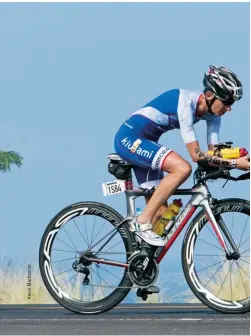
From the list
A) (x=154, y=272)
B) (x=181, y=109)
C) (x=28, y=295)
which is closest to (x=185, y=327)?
(x=154, y=272)

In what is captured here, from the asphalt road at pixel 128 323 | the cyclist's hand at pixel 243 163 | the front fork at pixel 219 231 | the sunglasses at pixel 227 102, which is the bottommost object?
the asphalt road at pixel 128 323

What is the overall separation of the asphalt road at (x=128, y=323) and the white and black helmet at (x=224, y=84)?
1.87m

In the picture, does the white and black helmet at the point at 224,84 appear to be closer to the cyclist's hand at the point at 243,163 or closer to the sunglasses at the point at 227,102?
the sunglasses at the point at 227,102

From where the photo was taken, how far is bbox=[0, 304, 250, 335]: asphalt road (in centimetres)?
959

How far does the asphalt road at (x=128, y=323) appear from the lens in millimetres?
9594

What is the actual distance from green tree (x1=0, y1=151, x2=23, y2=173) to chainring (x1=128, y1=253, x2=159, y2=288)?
10.8 m

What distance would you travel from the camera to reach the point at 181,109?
10.5 meters

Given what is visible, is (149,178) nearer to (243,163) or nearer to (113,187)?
(113,187)

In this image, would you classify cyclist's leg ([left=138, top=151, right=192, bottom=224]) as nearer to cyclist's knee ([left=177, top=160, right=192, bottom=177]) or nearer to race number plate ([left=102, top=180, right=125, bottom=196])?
cyclist's knee ([left=177, top=160, right=192, bottom=177])

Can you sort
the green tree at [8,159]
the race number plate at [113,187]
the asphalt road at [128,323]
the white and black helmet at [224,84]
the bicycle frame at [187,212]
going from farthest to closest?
the green tree at [8,159] → the race number plate at [113,187] → the bicycle frame at [187,212] → the white and black helmet at [224,84] → the asphalt road at [128,323]

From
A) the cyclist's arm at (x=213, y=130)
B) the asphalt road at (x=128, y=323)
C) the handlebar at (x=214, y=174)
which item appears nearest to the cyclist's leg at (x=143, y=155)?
the handlebar at (x=214, y=174)

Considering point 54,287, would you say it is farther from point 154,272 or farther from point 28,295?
point 28,295

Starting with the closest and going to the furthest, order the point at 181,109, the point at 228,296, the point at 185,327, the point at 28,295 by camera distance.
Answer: the point at 185,327
the point at 181,109
the point at 228,296
the point at 28,295

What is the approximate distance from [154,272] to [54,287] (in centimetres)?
96
